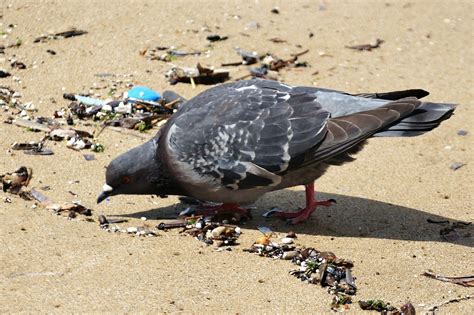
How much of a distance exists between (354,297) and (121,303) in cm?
148

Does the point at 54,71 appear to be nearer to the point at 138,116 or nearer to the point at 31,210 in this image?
the point at 138,116

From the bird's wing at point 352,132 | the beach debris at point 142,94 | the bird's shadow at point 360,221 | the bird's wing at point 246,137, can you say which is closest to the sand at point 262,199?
the bird's shadow at point 360,221

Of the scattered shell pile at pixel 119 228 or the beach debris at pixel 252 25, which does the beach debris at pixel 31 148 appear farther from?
the beach debris at pixel 252 25

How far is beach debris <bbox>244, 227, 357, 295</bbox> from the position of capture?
18.3ft

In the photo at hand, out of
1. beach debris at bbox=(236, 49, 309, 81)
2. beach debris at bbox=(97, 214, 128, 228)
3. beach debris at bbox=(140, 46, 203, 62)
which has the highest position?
beach debris at bbox=(236, 49, 309, 81)

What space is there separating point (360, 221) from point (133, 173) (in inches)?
71.1

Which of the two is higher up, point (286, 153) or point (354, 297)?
point (286, 153)

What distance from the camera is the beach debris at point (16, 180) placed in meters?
6.61

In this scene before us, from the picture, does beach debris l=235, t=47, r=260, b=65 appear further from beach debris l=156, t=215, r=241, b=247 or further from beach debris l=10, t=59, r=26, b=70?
beach debris l=156, t=215, r=241, b=247

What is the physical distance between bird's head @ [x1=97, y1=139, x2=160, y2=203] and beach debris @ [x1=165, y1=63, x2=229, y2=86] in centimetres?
229

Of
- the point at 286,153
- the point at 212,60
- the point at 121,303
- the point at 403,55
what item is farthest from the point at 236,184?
the point at 403,55

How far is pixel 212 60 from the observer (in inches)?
368

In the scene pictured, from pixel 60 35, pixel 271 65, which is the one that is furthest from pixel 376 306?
pixel 60 35

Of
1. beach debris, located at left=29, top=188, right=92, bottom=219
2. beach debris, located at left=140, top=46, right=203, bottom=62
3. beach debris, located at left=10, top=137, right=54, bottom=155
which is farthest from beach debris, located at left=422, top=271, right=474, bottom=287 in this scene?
beach debris, located at left=140, top=46, right=203, bottom=62
